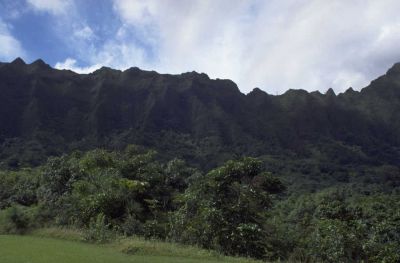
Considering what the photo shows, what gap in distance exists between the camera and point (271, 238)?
55.7 feet

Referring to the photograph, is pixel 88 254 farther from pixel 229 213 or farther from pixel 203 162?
pixel 203 162

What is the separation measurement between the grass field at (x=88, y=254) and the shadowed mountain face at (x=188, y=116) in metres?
77.2

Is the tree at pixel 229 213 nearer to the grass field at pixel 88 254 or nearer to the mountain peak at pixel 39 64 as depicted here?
the grass field at pixel 88 254

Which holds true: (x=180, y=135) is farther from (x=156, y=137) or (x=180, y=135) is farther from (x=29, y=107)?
(x=29, y=107)

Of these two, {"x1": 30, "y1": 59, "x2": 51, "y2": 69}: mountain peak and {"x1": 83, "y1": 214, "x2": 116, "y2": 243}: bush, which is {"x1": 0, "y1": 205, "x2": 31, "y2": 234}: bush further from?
{"x1": 30, "y1": 59, "x2": 51, "y2": 69}: mountain peak

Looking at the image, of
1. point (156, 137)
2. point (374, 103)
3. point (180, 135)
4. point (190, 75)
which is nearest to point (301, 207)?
point (156, 137)

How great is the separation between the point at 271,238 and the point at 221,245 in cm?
200

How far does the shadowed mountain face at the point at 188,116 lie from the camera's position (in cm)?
10844

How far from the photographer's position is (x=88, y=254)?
13.7 metres

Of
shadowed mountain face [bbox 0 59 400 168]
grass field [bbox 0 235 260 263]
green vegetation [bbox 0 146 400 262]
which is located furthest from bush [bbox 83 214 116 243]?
shadowed mountain face [bbox 0 59 400 168]

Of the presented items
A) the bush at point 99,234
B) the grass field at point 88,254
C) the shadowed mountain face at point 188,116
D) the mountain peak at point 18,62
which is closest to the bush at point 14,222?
the grass field at point 88,254

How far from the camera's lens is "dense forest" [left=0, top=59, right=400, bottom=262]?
1709cm

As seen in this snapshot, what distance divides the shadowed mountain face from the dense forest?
46 cm

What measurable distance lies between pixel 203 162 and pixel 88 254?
8508 centimetres
